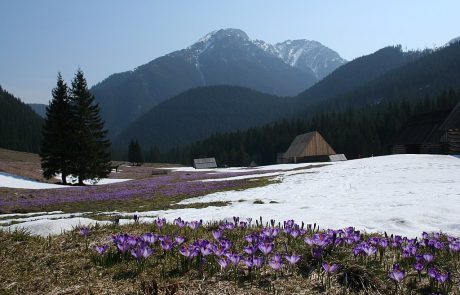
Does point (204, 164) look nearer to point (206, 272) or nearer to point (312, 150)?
point (312, 150)

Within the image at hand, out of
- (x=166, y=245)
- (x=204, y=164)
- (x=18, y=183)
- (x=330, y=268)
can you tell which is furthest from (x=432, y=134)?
(x=204, y=164)

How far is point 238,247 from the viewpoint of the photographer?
211 inches

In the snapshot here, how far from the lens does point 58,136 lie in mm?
45906

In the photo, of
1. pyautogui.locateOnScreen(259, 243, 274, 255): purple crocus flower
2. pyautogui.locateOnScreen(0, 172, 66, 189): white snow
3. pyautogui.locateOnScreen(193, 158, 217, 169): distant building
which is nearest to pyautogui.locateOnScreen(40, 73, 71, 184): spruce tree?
pyautogui.locateOnScreen(0, 172, 66, 189): white snow

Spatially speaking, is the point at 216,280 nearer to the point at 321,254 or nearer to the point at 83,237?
the point at 321,254

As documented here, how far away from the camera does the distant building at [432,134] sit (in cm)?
4684

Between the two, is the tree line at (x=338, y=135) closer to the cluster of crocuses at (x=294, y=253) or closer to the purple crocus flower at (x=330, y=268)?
the cluster of crocuses at (x=294, y=253)

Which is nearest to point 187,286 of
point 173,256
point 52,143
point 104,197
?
point 173,256

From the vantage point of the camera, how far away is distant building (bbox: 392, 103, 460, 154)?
46844 mm

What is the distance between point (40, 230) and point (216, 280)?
440cm

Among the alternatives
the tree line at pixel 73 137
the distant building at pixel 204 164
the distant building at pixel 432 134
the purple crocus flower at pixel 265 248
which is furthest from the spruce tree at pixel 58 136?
the distant building at pixel 204 164

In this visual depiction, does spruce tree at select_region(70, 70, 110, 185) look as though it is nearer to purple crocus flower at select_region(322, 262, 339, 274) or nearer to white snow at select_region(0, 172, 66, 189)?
white snow at select_region(0, 172, 66, 189)

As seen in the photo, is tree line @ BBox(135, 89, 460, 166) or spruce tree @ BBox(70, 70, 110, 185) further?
tree line @ BBox(135, 89, 460, 166)

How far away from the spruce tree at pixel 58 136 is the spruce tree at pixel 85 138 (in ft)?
2.63
